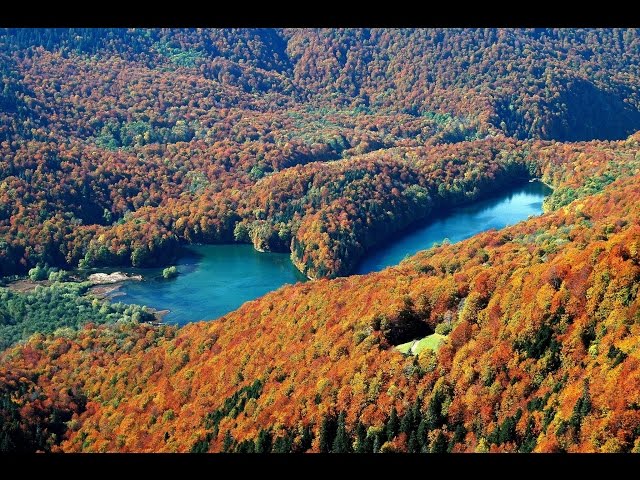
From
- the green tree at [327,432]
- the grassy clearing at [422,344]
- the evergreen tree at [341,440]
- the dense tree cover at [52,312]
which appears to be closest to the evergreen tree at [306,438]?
the green tree at [327,432]

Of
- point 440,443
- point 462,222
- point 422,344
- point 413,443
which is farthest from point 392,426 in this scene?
point 462,222

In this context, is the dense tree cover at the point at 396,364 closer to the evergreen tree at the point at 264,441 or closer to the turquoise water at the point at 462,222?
the evergreen tree at the point at 264,441

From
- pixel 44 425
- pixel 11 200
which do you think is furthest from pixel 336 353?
pixel 11 200

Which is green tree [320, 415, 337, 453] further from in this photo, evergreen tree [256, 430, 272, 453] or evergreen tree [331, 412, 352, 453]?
evergreen tree [256, 430, 272, 453]

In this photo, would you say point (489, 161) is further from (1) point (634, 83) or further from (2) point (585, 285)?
(2) point (585, 285)

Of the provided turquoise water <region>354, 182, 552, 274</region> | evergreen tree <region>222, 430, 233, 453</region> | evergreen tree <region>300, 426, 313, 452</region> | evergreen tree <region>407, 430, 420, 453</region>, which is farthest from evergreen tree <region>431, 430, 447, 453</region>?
turquoise water <region>354, 182, 552, 274</region>
